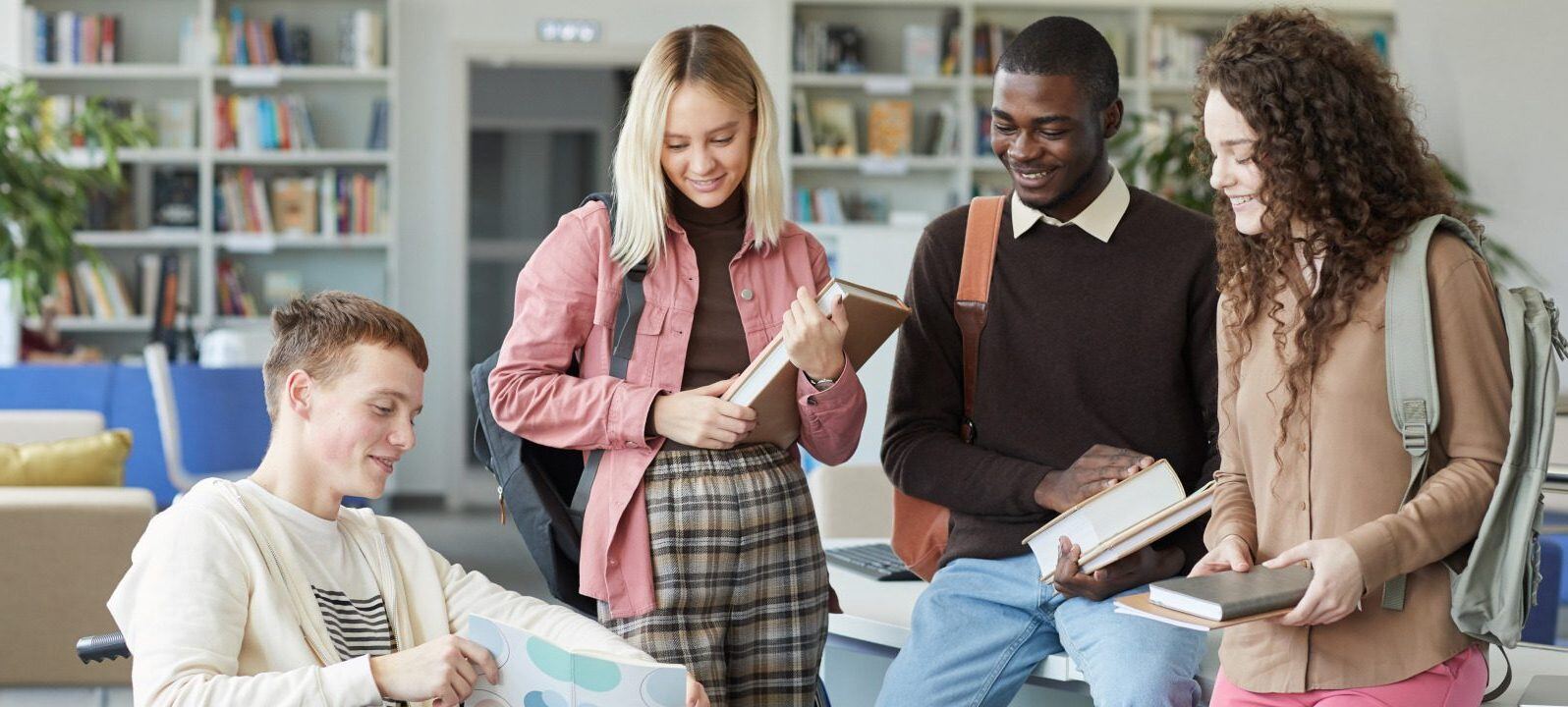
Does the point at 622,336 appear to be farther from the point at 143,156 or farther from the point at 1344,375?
the point at 143,156

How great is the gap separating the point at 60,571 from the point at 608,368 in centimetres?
235

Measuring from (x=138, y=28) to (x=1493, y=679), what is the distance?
7245 mm

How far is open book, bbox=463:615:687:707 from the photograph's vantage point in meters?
1.30

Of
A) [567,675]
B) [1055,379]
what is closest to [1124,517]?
[1055,379]

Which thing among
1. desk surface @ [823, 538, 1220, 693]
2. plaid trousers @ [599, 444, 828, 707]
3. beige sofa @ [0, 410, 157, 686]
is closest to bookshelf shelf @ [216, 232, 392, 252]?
beige sofa @ [0, 410, 157, 686]

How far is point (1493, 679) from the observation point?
1.96 meters

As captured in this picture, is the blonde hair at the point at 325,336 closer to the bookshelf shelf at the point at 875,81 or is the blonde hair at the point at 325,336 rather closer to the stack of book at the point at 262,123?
the bookshelf shelf at the point at 875,81

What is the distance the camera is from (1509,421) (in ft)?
4.42

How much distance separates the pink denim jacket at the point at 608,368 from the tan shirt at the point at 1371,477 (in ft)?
1.62

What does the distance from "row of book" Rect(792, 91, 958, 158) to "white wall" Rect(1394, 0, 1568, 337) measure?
3518 millimetres

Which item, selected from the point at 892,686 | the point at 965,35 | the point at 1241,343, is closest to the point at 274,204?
the point at 965,35

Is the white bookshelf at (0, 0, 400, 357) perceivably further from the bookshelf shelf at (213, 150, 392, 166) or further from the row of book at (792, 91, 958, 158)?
the row of book at (792, 91, 958, 158)

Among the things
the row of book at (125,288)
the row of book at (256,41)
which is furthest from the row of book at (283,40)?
the row of book at (125,288)

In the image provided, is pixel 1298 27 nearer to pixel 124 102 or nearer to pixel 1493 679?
pixel 1493 679
